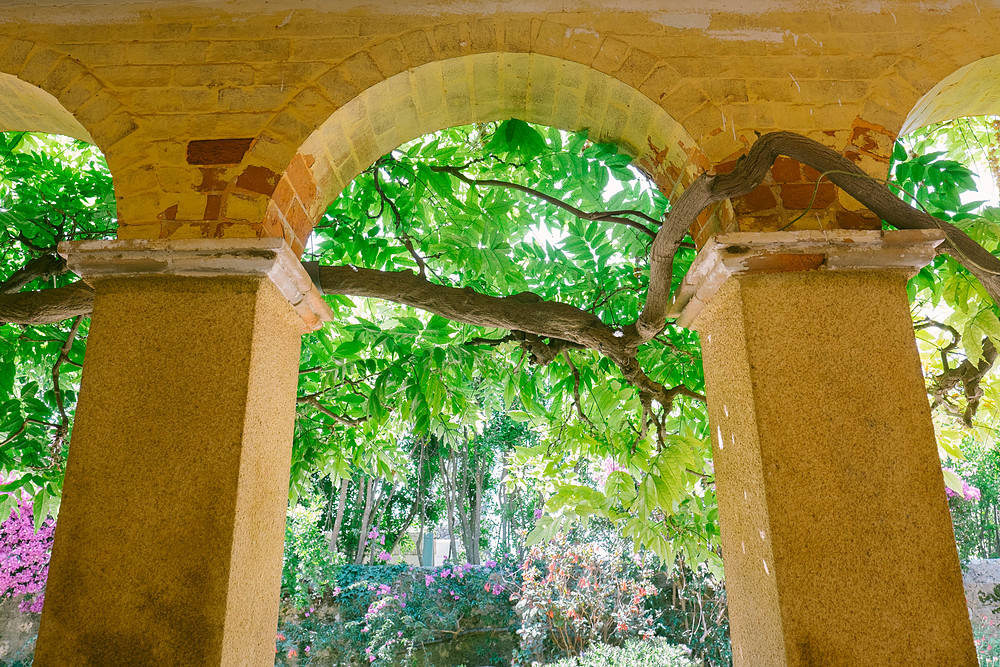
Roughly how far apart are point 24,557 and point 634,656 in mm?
9384

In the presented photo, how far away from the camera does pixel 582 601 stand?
940 cm

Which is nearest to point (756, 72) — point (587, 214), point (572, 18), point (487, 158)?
point (572, 18)

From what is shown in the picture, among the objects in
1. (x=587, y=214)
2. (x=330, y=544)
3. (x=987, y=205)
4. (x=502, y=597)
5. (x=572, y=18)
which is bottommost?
(x=502, y=597)

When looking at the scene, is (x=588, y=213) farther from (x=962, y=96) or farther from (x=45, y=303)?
(x=45, y=303)

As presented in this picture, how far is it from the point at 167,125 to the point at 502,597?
10.3 meters

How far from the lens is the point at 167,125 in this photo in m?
2.45

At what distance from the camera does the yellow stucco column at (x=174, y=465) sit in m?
1.94

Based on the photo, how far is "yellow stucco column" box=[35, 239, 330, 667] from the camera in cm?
194

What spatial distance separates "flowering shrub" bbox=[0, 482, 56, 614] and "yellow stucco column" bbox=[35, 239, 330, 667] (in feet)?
31.8

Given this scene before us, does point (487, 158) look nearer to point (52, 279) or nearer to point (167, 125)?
point (167, 125)

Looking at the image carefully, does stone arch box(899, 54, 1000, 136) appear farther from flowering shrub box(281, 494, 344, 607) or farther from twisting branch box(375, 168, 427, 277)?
flowering shrub box(281, 494, 344, 607)

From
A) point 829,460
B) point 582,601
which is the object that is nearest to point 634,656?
point 582,601

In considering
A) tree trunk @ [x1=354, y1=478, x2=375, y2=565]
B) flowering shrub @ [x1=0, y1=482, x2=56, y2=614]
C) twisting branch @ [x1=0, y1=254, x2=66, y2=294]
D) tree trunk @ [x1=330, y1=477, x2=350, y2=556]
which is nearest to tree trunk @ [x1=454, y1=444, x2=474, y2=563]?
tree trunk @ [x1=354, y1=478, x2=375, y2=565]

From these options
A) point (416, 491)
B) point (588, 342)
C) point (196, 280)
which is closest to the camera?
point (196, 280)
